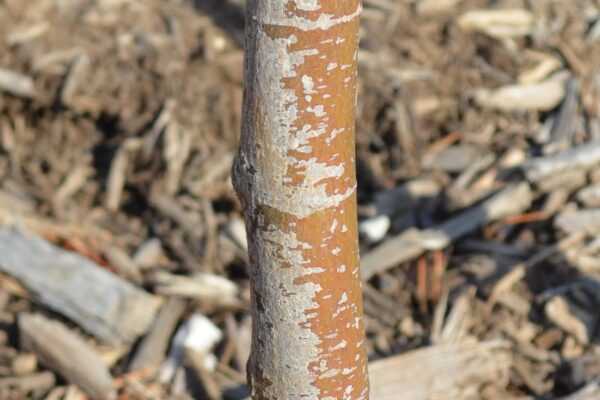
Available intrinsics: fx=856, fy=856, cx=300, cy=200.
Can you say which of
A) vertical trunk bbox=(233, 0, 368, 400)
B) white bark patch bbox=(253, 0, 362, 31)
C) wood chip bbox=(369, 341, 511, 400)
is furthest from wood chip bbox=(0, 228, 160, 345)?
white bark patch bbox=(253, 0, 362, 31)

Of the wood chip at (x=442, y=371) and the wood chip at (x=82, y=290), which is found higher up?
the wood chip at (x=82, y=290)

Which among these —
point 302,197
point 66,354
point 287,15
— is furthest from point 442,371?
point 287,15

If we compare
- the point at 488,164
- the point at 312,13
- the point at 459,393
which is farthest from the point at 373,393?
the point at 312,13

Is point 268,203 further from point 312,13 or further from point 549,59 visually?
point 549,59

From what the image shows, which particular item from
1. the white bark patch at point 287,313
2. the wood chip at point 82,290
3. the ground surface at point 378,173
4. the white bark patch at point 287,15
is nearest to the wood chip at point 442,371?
the ground surface at point 378,173

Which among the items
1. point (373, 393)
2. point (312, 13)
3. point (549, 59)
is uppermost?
point (549, 59)

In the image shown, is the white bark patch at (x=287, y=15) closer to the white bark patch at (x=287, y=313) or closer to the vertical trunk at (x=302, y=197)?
the vertical trunk at (x=302, y=197)
